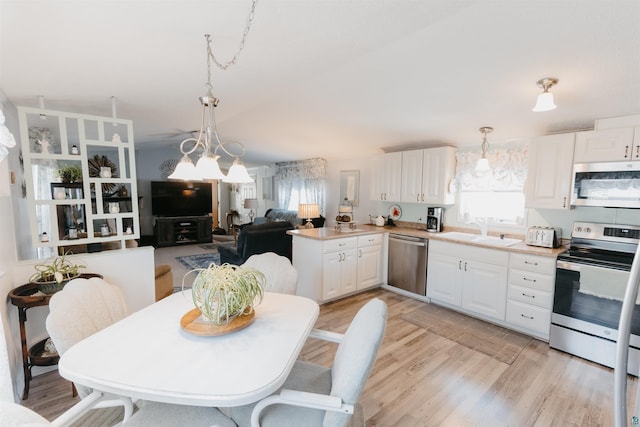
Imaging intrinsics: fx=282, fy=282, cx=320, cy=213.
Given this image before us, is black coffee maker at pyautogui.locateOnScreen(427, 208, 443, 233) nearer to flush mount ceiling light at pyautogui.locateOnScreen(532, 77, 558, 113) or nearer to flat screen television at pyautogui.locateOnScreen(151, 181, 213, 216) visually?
flush mount ceiling light at pyautogui.locateOnScreen(532, 77, 558, 113)

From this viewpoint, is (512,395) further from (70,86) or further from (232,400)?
(70,86)

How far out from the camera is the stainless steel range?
7.34 feet

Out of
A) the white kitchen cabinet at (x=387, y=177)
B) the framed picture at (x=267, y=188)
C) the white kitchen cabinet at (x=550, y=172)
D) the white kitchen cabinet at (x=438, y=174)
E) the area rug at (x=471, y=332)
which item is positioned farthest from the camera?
the framed picture at (x=267, y=188)

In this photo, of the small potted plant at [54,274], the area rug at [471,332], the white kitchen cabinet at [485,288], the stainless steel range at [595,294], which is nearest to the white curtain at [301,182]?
the area rug at [471,332]

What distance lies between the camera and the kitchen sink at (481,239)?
3091 millimetres

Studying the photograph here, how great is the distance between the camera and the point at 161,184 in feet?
23.2

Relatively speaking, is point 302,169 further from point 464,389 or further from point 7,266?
point 464,389

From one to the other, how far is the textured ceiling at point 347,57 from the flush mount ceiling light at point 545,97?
1.9 inches

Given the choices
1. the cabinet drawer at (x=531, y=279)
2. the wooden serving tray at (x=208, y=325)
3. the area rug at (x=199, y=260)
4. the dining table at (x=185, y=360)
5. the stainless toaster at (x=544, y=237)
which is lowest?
the area rug at (x=199, y=260)

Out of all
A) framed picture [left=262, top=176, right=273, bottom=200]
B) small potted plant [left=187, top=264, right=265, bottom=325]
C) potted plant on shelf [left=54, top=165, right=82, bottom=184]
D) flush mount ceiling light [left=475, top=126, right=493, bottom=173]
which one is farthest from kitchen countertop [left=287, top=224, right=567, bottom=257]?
framed picture [left=262, top=176, right=273, bottom=200]

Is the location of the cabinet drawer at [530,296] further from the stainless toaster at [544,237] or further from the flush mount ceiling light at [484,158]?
the flush mount ceiling light at [484,158]

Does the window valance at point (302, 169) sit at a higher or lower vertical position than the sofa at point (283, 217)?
higher

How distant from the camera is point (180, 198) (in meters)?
7.30

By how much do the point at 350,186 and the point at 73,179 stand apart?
4.24m
